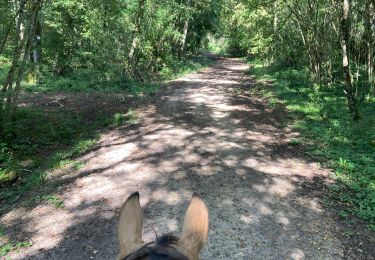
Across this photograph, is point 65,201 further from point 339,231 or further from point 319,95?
point 319,95

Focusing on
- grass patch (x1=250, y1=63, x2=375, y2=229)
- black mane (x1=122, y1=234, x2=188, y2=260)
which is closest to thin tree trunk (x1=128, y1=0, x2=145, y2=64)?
grass patch (x1=250, y1=63, x2=375, y2=229)

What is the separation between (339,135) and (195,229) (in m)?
8.78

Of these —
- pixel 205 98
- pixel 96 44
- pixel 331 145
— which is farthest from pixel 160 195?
pixel 96 44

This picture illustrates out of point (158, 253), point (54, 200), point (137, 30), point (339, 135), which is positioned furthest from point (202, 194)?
point (137, 30)

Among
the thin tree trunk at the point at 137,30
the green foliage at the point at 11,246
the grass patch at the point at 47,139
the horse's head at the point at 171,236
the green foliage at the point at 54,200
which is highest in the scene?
the thin tree trunk at the point at 137,30

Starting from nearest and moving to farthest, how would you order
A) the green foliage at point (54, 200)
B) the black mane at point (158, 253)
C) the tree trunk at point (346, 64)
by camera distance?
the black mane at point (158, 253), the green foliage at point (54, 200), the tree trunk at point (346, 64)

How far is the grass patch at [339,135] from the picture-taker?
6.70 meters

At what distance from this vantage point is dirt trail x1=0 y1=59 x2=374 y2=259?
5152 millimetres

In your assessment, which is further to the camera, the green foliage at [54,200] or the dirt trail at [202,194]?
the green foliage at [54,200]

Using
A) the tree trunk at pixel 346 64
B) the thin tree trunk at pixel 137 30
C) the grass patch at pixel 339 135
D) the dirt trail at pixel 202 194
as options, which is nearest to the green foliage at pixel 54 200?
the dirt trail at pixel 202 194

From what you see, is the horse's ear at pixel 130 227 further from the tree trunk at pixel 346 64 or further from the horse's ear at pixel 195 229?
the tree trunk at pixel 346 64

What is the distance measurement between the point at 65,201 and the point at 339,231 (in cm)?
448

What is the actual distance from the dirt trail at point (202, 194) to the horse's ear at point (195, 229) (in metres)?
3.17

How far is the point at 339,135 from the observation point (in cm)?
968
